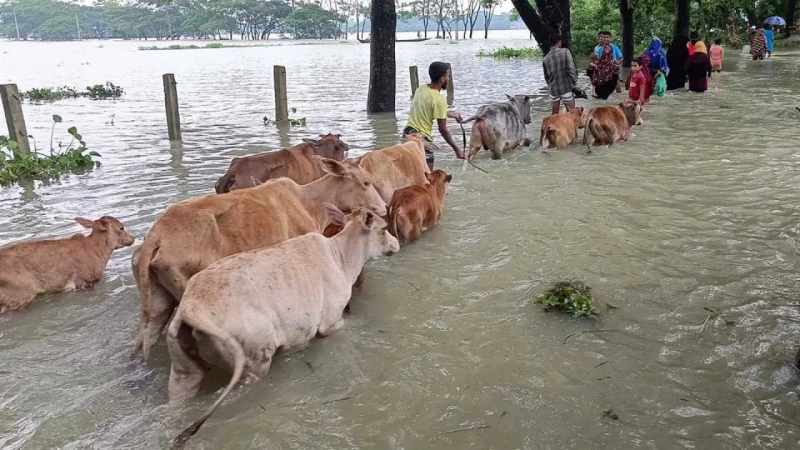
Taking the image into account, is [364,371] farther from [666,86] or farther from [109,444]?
[666,86]

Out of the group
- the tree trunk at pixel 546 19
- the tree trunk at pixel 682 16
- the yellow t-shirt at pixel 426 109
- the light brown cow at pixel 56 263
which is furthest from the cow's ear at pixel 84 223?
the tree trunk at pixel 682 16

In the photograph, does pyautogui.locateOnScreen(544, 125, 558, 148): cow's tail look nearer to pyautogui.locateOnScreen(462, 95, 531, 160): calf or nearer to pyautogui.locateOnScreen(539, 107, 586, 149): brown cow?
pyautogui.locateOnScreen(539, 107, 586, 149): brown cow

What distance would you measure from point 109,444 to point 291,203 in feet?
7.74

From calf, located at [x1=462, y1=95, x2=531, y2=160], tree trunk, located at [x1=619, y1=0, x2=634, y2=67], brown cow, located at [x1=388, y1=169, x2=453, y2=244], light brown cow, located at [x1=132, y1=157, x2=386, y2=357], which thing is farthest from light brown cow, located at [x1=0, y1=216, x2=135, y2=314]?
tree trunk, located at [x1=619, y1=0, x2=634, y2=67]

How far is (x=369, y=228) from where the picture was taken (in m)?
4.98

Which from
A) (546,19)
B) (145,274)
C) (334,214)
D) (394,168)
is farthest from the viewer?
(546,19)

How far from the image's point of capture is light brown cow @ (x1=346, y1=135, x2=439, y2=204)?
734 cm

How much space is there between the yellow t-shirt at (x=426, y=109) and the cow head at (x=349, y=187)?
3.05 meters

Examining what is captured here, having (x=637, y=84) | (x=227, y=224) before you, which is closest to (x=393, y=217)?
(x=227, y=224)

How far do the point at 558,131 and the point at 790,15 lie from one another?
35.3 m

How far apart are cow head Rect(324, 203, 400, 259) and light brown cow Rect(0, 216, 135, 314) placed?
2.29m

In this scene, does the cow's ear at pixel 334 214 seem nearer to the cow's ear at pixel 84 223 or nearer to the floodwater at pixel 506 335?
the floodwater at pixel 506 335

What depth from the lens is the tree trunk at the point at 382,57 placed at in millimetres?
15109

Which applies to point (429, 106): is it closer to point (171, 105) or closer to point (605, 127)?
point (605, 127)
